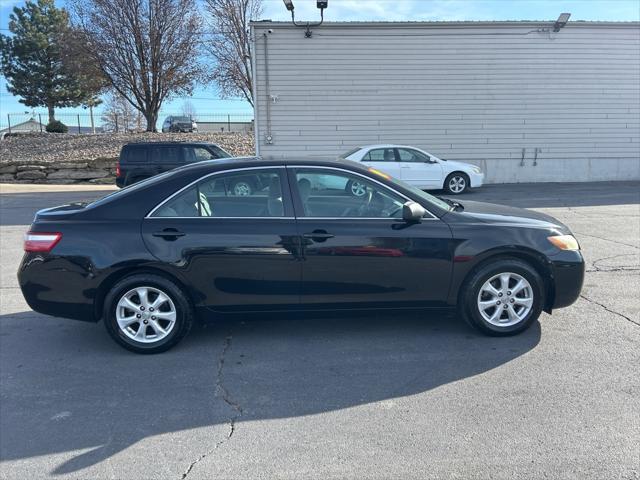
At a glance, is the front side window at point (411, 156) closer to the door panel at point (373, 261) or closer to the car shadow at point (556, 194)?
the car shadow at point (556, 194)

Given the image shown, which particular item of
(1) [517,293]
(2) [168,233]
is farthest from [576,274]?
(2) [168,233]

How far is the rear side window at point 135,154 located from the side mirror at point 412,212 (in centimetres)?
1239

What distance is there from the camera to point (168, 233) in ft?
13.4

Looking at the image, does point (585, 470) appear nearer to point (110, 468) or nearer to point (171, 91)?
point (110, 468)

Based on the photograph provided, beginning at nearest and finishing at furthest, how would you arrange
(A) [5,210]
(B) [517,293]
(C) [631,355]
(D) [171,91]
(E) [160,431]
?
(E) [160,431] < (C) [631,355] < (B) [517,293] < (A) [5,210] < (D) [171,91]

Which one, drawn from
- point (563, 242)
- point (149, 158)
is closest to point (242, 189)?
point (563, 242)

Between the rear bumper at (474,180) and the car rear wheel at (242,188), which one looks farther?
the rear bumper at (474,180)

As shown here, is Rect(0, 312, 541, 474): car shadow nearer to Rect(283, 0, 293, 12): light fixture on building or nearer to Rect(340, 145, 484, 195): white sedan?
Rect(340, 145, 484, 195): white sedan

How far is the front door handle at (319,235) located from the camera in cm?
411

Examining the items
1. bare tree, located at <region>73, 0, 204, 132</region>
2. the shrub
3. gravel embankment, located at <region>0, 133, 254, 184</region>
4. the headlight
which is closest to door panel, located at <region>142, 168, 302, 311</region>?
the headlight

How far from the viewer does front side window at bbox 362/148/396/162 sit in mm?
14039

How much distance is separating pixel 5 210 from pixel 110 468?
42.2 feet

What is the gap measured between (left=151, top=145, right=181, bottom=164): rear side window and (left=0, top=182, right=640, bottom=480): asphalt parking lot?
10.2 meters

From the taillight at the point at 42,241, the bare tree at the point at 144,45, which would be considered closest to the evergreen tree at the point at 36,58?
the bare tree at the point at 144,45
